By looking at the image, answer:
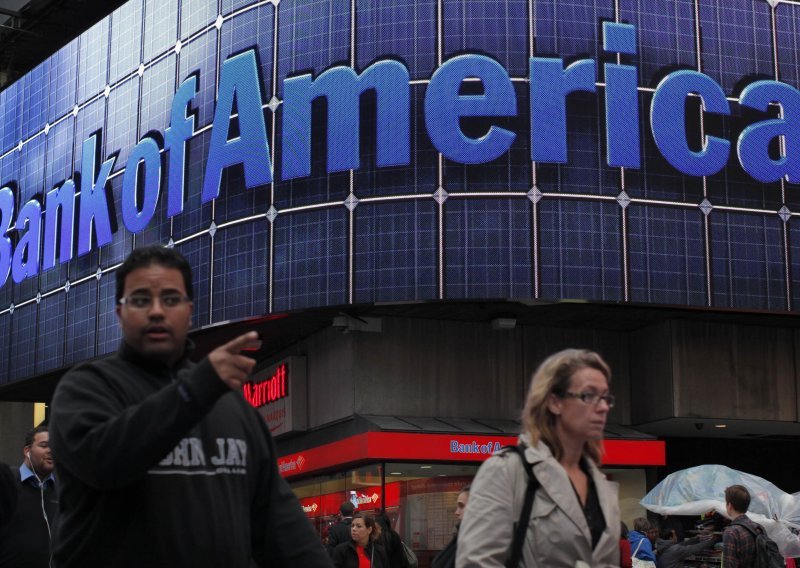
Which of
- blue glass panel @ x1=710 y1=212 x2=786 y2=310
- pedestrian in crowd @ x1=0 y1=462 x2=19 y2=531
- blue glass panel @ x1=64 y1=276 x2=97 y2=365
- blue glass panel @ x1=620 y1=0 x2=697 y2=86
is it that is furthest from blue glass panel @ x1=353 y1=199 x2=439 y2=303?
pedestrian in crowd @ x1=0 y1=462 x2=19 y2=531

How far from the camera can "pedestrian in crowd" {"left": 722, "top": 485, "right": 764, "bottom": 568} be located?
35.8 ft

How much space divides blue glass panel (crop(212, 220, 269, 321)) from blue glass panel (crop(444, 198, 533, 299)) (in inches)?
129

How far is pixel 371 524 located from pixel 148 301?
1110 centimetres

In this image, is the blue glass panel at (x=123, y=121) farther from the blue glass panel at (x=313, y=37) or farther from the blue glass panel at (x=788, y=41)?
the blue glass panel at (x=788, y=41)

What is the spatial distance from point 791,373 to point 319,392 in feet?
27.6

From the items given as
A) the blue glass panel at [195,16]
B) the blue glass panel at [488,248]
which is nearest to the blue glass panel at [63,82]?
the blue glass panel at [195,16]

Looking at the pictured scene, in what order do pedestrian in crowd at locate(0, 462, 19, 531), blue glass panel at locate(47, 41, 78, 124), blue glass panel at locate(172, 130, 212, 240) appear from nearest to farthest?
pedestrian in crowd at locate(0, 462, 19, 531) → blue glass panel at locate(172, 130, 212, 240) → blue glass panel at locate(47, 41, 78, 124)

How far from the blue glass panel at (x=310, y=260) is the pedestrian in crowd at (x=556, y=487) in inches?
655

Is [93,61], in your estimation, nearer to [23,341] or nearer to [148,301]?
[23,341]

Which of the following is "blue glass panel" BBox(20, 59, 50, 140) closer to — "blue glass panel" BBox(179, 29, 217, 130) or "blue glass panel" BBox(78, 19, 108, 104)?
"blue glass panel" BBox(78, 19, 108, 104)

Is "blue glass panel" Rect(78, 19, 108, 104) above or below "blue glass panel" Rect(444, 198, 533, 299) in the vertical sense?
above

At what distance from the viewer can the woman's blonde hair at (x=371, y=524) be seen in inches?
562

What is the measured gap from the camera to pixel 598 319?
2336cm

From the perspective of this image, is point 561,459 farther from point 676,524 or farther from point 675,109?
point 676,524
